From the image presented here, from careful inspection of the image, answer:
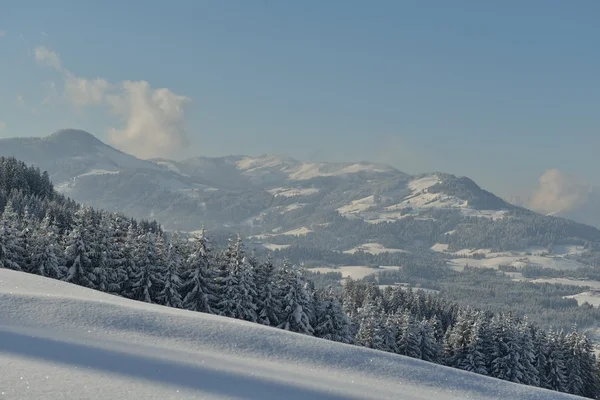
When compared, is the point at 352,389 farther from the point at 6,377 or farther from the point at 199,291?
the point at 199,291

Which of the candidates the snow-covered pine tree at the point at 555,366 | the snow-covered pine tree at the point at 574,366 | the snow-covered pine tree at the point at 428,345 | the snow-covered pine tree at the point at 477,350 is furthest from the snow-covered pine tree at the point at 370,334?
the snow-covered pine tree at the point at 574,366

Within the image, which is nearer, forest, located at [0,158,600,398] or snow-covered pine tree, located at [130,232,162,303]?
forest, located at [0,158,600,398]

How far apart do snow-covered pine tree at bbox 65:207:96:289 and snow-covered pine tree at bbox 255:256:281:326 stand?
1485 cm

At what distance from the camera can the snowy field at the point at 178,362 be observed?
1631 cm

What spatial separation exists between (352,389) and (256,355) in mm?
4766

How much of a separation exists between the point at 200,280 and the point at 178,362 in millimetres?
28589

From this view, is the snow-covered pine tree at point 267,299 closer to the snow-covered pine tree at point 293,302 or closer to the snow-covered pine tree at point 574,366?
the snow-covered pine tree at point 293,302

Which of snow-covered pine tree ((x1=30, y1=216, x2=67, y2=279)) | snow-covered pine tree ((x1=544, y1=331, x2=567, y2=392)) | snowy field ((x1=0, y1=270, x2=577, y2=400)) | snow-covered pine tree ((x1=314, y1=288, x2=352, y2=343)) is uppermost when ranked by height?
snow-covered pine tree ((x1=30, y1=216, x2=67, y2=279))

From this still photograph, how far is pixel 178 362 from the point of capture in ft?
65.1

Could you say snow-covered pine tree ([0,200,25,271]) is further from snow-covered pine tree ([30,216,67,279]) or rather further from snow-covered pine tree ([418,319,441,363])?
snow-covered pine tree ([418,319,441,363])

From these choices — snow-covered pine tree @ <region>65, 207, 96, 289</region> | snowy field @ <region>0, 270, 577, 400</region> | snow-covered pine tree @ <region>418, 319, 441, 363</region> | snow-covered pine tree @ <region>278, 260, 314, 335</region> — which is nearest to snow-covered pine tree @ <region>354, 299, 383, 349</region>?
snow-covered pine tree @ <region>418, 319, 441, 363</region>

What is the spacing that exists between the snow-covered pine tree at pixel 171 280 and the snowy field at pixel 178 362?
56.9ft

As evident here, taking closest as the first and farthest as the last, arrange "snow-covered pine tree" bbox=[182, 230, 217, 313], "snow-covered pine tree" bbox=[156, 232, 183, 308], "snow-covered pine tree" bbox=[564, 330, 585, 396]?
"snow-covered pine tree" bbox=[156, 232, 183, 308] → "snow-covered pine tree" bbox=[182, 230, 217, 313] → "snow-covered pine tree" bbox=[564, 330, 585, 396]

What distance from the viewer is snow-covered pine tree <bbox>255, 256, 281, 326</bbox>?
163 feet
